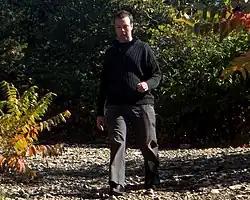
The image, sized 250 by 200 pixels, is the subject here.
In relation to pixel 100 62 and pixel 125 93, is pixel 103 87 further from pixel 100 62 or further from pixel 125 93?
pixel 100 62

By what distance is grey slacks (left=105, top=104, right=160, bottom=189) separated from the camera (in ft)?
18.2

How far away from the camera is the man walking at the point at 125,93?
557cm

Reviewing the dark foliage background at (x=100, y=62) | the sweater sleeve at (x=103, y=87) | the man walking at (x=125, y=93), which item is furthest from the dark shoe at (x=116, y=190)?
the dark foliage background at (x=100, y=62)

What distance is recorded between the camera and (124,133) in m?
5.64

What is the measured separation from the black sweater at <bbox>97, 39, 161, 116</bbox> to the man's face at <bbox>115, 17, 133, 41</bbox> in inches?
2.5

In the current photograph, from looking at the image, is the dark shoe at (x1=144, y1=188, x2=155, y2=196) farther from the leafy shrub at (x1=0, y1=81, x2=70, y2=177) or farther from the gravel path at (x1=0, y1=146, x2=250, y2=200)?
the leafy shrub at (x1=0, y1=81, x2=70, y2=177)

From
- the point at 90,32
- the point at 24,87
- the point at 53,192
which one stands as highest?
the point at 90,32

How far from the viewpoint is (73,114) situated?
16.4m

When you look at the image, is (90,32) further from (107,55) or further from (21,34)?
(107,55)

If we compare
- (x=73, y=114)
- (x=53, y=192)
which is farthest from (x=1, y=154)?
(x=73, y=114)

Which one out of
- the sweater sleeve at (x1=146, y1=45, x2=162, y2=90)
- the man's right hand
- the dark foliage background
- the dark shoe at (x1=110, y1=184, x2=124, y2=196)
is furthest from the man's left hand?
the dark foliage background

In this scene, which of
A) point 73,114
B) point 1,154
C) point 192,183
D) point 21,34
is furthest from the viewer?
point 21,34

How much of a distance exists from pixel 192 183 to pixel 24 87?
1116 centimetres

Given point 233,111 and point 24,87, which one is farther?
point 24,87
